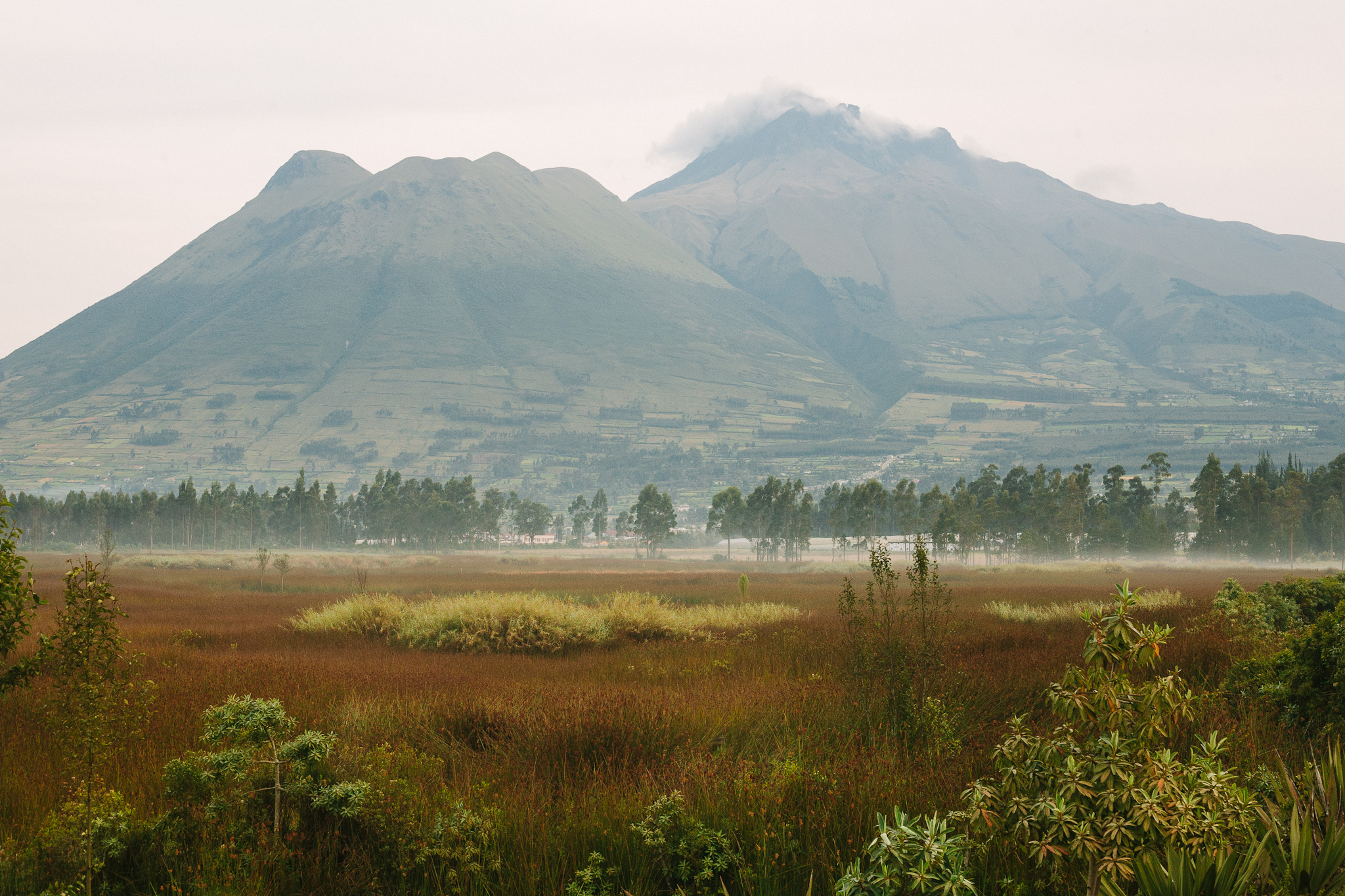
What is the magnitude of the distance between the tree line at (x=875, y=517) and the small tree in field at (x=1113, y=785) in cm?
8589

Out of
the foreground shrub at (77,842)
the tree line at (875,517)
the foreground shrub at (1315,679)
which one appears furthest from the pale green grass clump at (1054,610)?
the tree line at (875,517)

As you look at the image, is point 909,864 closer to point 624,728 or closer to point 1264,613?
point 624,728

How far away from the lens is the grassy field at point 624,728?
205 inches

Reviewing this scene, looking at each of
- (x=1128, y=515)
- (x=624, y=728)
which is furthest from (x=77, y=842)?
(x=1128, y=515)

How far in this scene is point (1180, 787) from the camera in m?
3.69

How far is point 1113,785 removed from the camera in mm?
3562

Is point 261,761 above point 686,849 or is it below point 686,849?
above

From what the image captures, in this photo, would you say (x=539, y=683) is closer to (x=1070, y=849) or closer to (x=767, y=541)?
(x=1070, y=849)

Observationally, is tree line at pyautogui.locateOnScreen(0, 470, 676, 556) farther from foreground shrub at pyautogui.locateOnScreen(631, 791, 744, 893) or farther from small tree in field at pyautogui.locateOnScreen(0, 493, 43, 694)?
foreground shrub at pyautogui.locateOnScreen(631, 791, 744, 893)

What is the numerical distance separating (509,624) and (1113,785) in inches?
526

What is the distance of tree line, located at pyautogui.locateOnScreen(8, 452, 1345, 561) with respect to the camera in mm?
87000

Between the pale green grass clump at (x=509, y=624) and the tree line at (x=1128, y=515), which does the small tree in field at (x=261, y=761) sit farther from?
the tree line at (x=1128, y=515)

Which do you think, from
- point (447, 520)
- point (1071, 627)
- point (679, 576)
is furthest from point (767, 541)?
point (1071, 627)

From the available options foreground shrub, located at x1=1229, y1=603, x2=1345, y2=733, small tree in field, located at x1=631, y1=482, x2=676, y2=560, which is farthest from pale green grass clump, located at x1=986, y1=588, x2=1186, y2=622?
small tree in field, located at x1=631, y1=482, x2=676, y2=560
